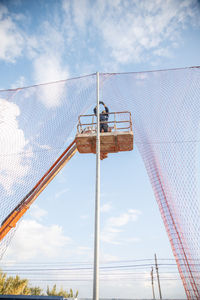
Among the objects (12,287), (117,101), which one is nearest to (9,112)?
(117,101)

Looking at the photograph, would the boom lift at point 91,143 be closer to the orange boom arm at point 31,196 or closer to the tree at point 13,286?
the orange boom arm at point 31,196

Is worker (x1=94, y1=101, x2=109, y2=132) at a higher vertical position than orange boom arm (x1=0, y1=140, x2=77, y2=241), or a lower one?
higher

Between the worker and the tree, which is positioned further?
the tree

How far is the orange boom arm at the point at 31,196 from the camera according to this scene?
10352 millimetres

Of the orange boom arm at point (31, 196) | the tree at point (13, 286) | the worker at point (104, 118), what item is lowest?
the tree at point (13, 286)

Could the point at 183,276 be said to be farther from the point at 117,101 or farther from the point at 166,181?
the point at 117,101

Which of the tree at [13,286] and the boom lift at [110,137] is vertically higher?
the boom lift at [110,137]

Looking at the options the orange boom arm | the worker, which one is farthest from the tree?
the worker

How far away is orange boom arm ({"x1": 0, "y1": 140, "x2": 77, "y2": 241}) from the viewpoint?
10.4 metres

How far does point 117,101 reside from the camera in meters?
10.6

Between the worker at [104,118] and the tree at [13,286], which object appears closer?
the worker at [104,118]

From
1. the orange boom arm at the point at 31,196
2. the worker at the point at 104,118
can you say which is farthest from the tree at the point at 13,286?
the worker at the point at 104,118

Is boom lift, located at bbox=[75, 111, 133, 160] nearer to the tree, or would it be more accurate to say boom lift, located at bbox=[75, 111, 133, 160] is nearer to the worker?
the worker

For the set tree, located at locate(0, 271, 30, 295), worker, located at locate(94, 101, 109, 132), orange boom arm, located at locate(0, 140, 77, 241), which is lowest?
tree, located at locate(0, 271, 30, 295)
